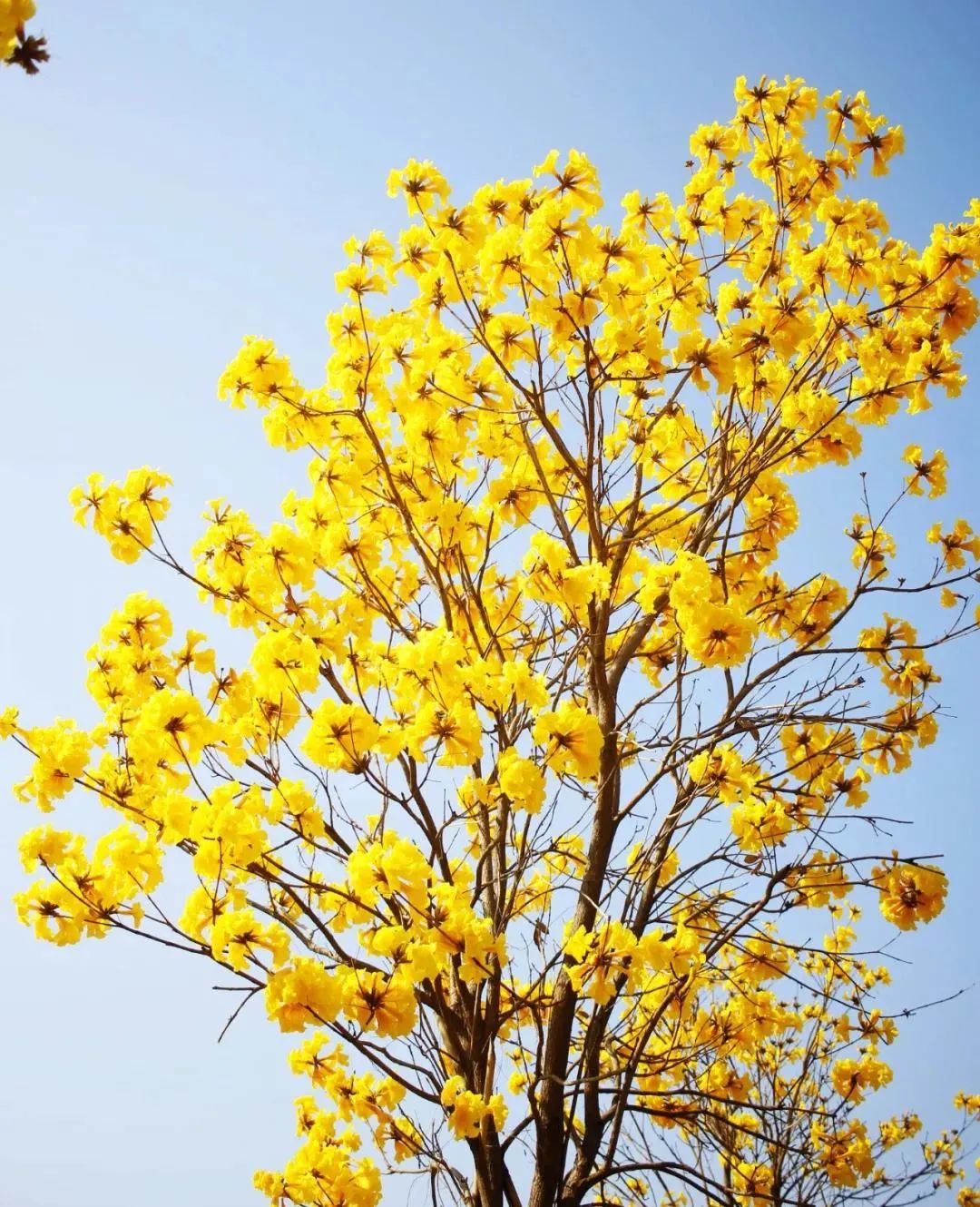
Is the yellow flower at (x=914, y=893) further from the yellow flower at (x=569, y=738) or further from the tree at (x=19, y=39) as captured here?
the tree at (x=19, y=39)

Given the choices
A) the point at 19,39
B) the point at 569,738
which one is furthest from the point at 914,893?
the point at 19,39

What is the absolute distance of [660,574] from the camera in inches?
109

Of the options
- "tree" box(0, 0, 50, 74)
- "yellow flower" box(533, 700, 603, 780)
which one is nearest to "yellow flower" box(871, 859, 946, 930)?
"yellow flower" box(533, 700, 603, 780)

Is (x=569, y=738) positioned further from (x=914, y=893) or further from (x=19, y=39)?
(x=19, y=39)

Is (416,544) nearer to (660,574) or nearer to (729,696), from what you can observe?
(660,574)

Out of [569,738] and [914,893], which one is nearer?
[569,738]

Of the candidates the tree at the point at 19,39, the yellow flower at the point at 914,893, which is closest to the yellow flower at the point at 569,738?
the yellow flower at the point at 914,893

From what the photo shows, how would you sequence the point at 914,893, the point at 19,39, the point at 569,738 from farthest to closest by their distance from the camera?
the point at 914,893 → the point at 569,738 → the point at 19,39

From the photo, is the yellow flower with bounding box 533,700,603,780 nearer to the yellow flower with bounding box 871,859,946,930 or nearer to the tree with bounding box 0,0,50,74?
the yellow flower with bounding box 871,859,946,930

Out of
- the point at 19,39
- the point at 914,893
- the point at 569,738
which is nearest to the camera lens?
the point at 19,39

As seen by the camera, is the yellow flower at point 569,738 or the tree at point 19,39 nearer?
the tree at point 19,39

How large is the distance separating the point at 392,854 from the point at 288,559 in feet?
4.41

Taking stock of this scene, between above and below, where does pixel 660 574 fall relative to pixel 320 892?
above

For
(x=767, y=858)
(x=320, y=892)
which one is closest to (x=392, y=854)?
(x=320, y=892)
